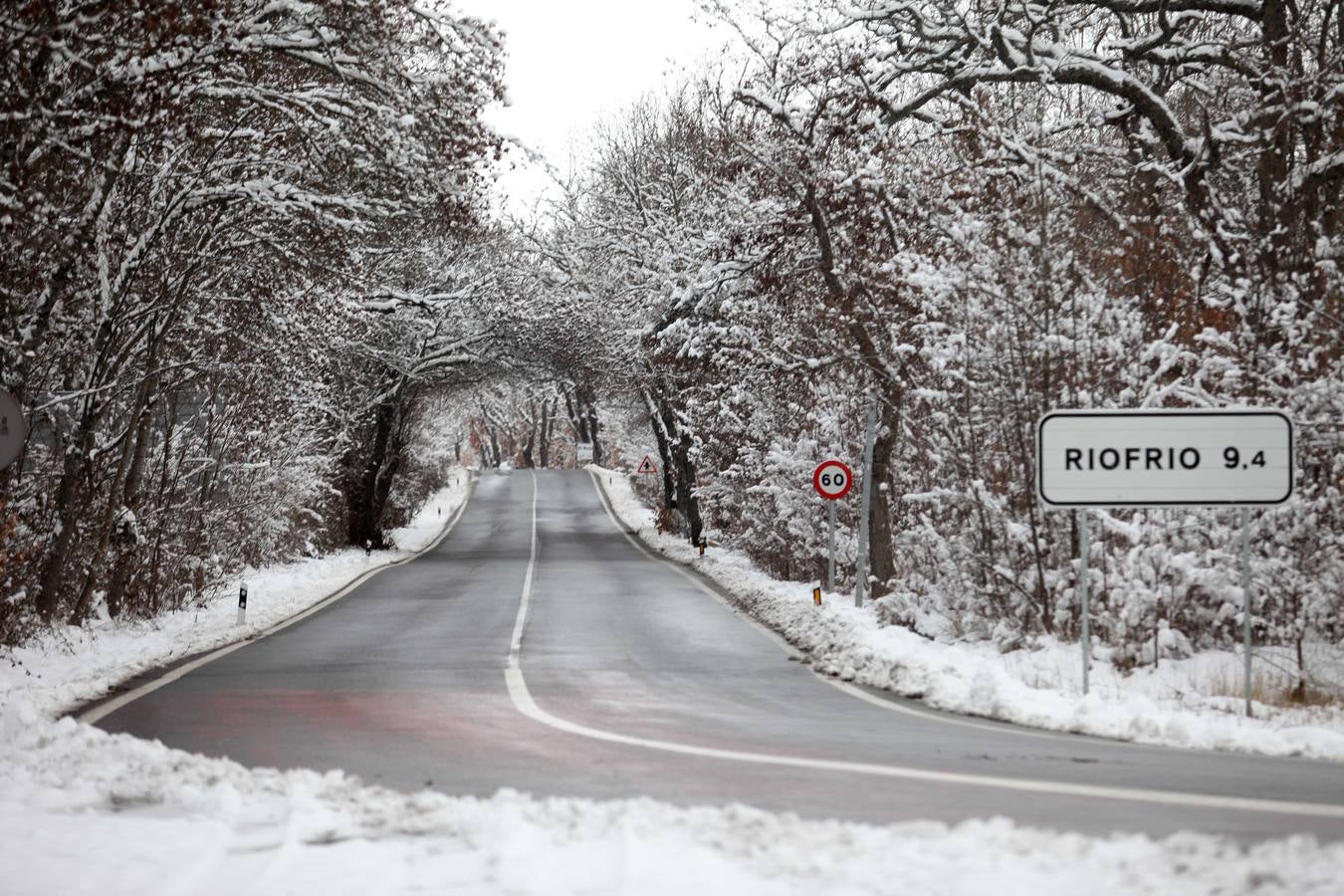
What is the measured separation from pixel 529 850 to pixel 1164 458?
25.0ft

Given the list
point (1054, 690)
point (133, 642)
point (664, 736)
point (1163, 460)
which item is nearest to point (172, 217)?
point (133, 642)

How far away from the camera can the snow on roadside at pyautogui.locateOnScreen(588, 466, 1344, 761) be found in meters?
9.93

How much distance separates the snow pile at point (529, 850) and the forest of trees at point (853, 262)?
6034 millimetres

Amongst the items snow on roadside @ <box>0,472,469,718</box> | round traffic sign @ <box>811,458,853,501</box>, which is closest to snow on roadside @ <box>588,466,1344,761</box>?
round traffic sign @ <box>811,458,853,501</box>

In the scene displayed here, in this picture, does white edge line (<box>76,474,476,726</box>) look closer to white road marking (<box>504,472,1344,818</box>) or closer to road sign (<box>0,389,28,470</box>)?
road sign (<box>0,389,28,470</box>)

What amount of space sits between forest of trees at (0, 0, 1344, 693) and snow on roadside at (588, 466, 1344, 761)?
1.81 ft

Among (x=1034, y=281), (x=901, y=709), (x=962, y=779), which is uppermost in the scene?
→ (x=1034, y=281)

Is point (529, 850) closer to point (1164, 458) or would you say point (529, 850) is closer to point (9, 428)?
point (1164, 458)

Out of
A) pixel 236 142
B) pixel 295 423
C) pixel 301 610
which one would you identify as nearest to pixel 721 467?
pixel 295 423

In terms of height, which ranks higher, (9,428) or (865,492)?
(9,428)

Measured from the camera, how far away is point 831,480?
2227cm

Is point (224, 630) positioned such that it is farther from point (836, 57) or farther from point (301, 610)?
point (836, 57)

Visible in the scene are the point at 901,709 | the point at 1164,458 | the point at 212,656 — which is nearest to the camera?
the point at 901,709

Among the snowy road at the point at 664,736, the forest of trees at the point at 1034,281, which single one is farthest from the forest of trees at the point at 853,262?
the snowy road at the point at 664,736
